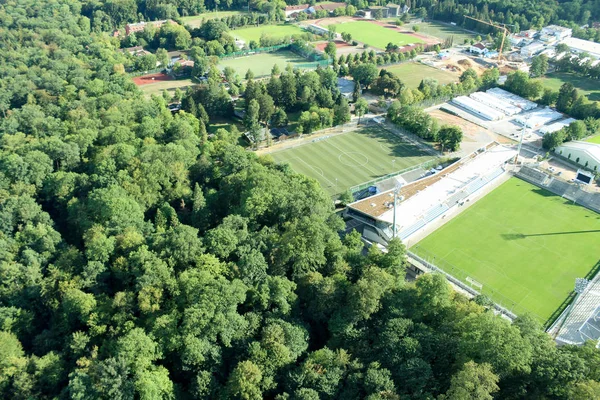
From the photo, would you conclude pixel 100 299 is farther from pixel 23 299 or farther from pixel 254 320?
pixel 254 320

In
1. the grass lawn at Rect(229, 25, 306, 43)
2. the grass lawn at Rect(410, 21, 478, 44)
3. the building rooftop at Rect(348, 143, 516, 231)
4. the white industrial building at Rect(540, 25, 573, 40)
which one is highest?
the white industrial building at Rect(540, 25, 573, 40)

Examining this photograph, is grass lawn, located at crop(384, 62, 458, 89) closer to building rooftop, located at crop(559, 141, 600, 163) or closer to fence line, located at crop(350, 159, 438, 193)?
building rooftop, located at crop(559, 141, 600, 163)

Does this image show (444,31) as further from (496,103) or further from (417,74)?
(496,103)

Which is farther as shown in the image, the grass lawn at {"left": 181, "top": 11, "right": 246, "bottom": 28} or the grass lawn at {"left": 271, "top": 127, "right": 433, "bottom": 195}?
the grass lawn at {"left": 181, "top": 11, "right": 246, "bottom": 28}

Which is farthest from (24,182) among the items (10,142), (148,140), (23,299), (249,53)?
(249,53)

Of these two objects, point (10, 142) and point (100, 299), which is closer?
point (100, 299)

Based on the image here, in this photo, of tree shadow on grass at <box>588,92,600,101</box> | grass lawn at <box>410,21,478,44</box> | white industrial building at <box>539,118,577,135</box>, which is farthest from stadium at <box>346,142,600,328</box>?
grass lawn at <box>410,21,478,44</box>

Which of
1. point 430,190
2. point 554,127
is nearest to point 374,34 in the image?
point 554,127
